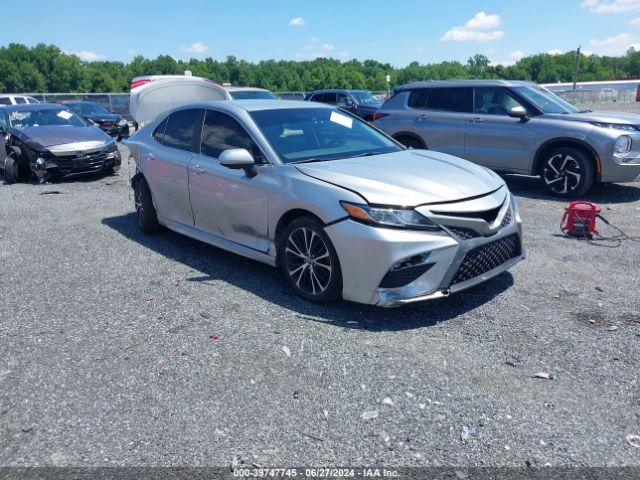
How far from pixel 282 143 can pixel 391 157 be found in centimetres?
99

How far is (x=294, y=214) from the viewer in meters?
4.70

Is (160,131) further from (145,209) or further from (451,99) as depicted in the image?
(451,99)

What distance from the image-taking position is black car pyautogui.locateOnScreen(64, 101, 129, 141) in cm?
2041

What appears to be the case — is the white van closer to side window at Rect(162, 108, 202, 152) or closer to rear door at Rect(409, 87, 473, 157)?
rear door at Rect(409, 87, 473, 157)

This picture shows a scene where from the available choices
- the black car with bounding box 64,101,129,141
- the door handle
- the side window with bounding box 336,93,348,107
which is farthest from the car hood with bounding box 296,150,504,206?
the black car with bounding box 64,101,129,141

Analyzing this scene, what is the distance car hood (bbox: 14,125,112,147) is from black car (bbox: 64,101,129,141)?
8.68 metres

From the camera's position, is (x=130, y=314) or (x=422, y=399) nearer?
(x=422, y=399)

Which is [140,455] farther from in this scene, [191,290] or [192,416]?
[191,290]

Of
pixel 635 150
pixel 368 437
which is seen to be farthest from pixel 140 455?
pixel 635 150

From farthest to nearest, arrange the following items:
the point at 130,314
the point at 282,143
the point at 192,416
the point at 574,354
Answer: the point at 282,143 → the point at 130,314 → the point at 574,354 → the point at 192,416

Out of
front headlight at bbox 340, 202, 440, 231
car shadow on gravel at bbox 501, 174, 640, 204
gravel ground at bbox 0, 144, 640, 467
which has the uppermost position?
front headlight at bbox 340, 202, 440, 231

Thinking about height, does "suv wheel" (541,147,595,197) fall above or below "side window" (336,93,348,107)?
below

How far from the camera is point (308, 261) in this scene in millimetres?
4594

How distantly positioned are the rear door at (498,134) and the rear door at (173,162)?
536 centimetres
